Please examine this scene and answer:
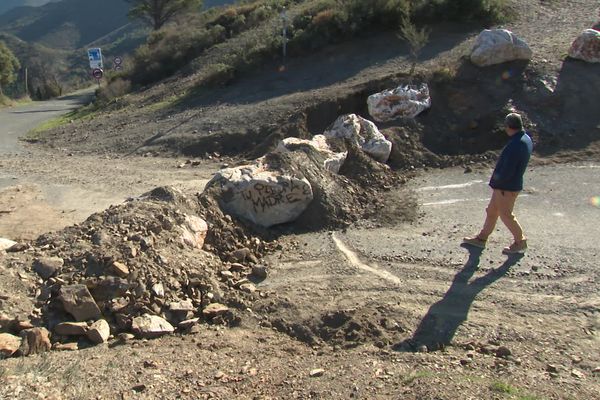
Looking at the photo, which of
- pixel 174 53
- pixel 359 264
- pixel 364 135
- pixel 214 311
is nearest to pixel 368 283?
pixel 359 264

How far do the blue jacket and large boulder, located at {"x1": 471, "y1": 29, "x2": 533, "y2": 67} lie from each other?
7.17 metres

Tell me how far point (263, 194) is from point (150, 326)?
3.08 meters

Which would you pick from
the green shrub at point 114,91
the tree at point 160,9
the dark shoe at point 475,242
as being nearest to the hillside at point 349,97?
the dark shoe at point 475,242

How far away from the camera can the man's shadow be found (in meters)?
5.27

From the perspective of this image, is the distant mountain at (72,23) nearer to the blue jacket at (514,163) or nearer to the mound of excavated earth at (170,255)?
the mound of excavated earth at (170,255)

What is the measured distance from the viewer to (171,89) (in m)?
21.0

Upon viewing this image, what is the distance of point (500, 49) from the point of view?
42.5ft

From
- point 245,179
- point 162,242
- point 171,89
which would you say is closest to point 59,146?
point 171,89

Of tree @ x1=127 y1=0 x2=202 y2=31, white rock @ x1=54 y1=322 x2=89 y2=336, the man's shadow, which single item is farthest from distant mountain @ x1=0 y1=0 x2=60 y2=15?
the man's shadow

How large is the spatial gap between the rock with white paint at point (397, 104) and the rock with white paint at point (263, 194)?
4348mm

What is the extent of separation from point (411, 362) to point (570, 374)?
1263mm

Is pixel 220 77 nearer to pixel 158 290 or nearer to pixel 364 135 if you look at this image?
pixel 364 135

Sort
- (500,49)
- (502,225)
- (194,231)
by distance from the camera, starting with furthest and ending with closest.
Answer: (500,49) < (502,225) < (194,231)

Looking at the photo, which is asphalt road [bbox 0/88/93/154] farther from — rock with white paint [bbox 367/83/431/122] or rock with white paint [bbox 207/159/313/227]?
rock with white paint [bbox 207/159/313/227]
